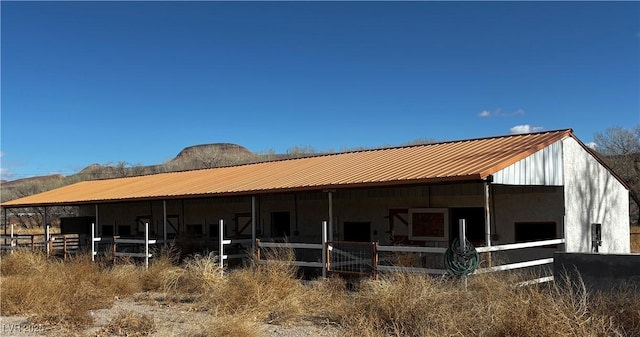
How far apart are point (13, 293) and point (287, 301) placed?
18.1 ft

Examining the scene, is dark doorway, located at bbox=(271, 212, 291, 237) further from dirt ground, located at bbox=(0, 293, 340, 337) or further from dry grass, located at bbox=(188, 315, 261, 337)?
dry grass, located at bbox=(188, 315, 261, 337)

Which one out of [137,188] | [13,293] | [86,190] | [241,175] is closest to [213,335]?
[13,293]

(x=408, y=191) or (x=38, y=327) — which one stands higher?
(x=408, y=191)

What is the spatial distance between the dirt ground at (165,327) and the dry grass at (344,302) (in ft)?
0.71

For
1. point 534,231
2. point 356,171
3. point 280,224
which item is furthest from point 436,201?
point 280,224

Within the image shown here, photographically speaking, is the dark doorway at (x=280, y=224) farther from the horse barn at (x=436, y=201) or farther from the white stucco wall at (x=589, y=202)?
the white stucco wall at (x=589, y=202)

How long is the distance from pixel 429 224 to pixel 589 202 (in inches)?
171

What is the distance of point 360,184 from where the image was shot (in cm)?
1345

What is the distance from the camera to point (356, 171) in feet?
51.9

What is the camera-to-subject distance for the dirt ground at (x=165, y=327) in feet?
29.4

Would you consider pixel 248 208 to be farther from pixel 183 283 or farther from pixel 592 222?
pixel 592 222

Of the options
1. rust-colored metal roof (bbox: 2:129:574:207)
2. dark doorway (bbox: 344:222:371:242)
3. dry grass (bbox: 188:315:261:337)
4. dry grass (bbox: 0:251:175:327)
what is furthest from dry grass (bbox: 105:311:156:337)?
dark doorway (bbox: 344:222:371:242)

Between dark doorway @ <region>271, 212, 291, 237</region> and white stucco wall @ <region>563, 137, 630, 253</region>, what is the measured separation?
351 inches

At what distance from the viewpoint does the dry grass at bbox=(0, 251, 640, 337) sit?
6766 mm
